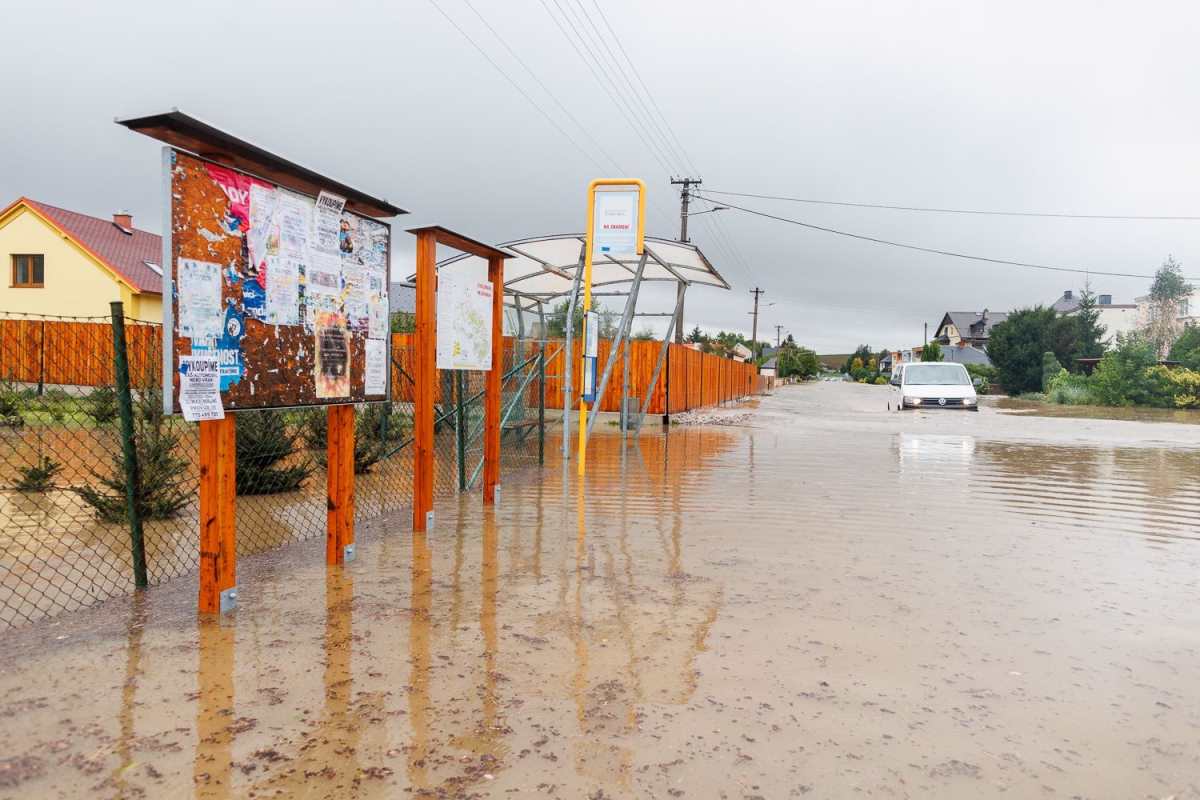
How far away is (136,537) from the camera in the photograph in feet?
15.7

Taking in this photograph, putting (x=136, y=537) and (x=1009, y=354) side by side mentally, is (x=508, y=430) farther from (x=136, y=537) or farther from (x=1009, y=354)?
(x=1009, y=354)

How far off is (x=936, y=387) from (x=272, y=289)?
23.2 metres

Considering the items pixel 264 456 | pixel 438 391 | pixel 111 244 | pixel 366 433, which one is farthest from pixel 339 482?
pixel 111 244

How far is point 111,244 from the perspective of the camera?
30.7 meters

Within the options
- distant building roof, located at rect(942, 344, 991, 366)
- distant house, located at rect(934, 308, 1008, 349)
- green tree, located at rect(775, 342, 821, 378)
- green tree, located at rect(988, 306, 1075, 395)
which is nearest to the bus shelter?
green tree, located at rect(988, 306, 1075, 395)

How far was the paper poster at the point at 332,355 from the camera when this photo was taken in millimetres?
5027

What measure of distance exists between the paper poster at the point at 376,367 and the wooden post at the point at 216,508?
1.28m

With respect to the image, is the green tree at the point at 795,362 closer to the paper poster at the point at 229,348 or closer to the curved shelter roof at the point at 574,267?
the curved shelter roof at the point at 574,267

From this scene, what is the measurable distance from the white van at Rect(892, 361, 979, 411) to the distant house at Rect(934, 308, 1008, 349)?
80.2 m

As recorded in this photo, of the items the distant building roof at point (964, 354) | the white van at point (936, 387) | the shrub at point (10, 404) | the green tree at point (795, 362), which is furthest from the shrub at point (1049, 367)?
the green tree at point (795, 362)

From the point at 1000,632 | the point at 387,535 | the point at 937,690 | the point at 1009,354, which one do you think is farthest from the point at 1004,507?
the point at 1009,354

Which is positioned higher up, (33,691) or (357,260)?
(357,260)

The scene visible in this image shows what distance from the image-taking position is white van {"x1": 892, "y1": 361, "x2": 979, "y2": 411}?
2409cm

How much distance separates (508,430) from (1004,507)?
22.0ft
